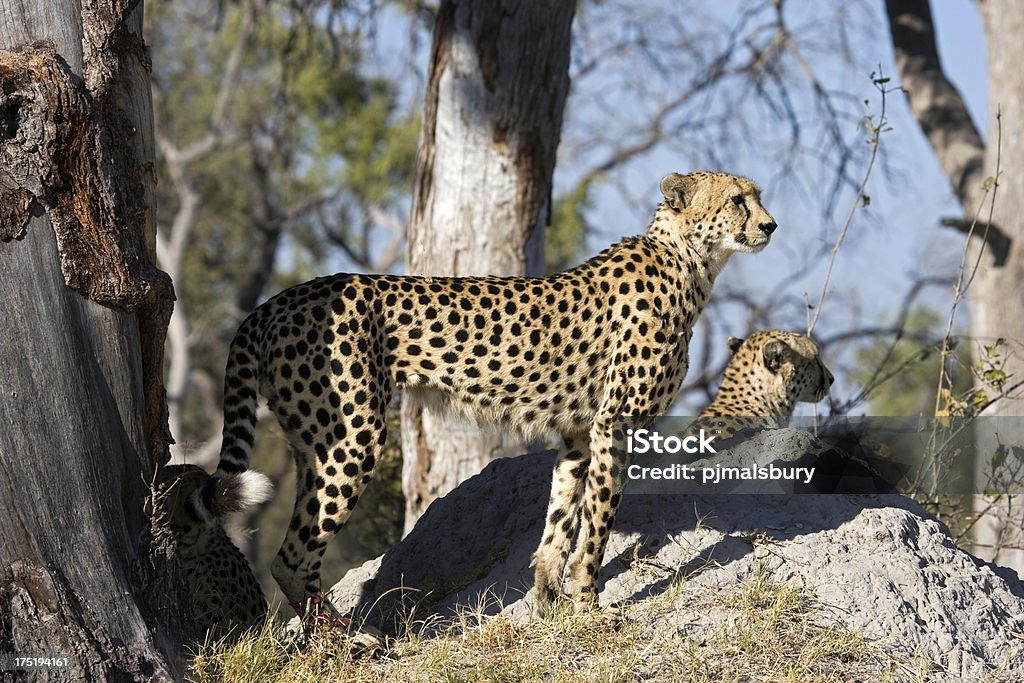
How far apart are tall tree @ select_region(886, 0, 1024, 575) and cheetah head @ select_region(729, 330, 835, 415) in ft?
10.4

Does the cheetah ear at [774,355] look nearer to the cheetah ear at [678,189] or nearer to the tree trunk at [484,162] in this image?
the cheetah ear at [678,189]

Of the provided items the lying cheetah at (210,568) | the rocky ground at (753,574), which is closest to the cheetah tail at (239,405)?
the lying cheetah at (210,568)

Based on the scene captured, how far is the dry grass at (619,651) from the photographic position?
4.94 meters

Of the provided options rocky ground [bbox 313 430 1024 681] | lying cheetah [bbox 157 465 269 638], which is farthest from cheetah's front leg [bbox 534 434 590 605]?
lying cheetah [bbox 157 465 269 638]

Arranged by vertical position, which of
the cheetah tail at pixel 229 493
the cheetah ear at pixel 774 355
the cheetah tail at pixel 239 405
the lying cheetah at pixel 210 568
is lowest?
the lying cheetah at pixel 210 568

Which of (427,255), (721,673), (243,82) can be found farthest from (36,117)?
(243,82)

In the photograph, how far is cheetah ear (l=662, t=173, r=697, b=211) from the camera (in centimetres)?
606

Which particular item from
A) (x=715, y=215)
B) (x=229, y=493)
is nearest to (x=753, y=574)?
(x=715, y=215)

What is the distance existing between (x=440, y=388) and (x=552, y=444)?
4195 millimetres

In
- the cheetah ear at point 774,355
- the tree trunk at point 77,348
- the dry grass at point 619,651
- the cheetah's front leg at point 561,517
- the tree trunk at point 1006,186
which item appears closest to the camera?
the tree trunk at point 77,348

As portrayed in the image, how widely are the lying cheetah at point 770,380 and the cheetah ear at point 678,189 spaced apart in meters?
1.05

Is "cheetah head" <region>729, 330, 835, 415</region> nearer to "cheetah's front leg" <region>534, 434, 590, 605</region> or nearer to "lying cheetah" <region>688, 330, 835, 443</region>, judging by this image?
"lying cheetah" <region>688, 330, 835, 443</region>

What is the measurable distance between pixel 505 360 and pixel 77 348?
1.82 m

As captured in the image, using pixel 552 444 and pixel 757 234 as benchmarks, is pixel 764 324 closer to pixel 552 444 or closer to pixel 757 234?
pixel 552 444
